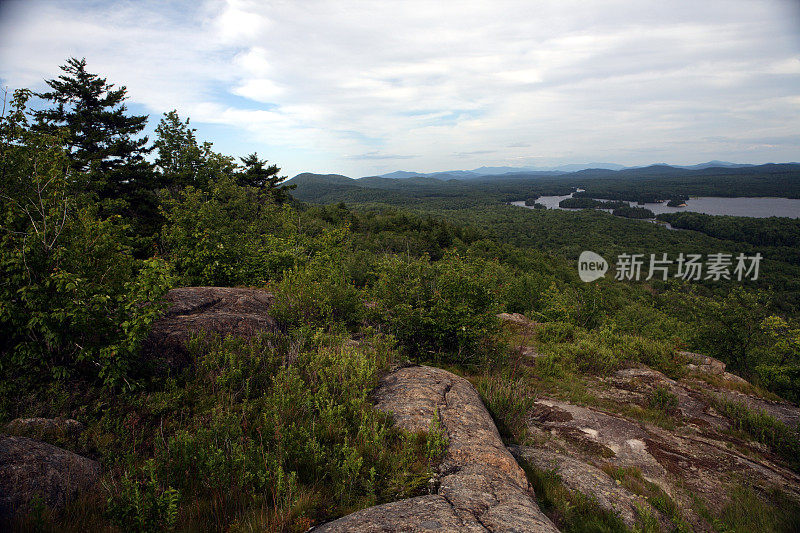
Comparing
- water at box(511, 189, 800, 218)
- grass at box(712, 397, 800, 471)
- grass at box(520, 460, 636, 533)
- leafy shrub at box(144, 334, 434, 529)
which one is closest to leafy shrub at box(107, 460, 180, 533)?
leafy shrub at box(144, 334, 434, 529)

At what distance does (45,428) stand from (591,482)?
251 inches

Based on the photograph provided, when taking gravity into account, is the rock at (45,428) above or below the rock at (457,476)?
above

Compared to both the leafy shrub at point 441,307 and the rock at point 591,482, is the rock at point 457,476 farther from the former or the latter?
the leafy shrub at point 441,307

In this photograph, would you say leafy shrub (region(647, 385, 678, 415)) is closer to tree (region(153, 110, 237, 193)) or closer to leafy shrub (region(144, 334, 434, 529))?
leafy shrub (region(144, 334, 434, 529))

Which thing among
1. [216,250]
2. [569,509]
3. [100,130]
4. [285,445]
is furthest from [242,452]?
[100,130]

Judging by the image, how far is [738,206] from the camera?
6777 inches

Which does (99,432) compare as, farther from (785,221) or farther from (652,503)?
(785,221)

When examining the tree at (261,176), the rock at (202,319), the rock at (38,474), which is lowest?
the rock at (38,474)

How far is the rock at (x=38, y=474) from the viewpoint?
265cm

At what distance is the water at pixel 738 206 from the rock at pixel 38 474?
206658mm

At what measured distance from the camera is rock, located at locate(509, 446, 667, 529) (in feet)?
12.8

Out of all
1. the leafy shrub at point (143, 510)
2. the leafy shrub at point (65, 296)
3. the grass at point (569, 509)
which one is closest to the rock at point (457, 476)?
the grass at point (569, 509)

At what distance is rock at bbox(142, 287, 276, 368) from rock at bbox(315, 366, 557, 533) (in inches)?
119

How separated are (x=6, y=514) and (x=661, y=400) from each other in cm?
1015
